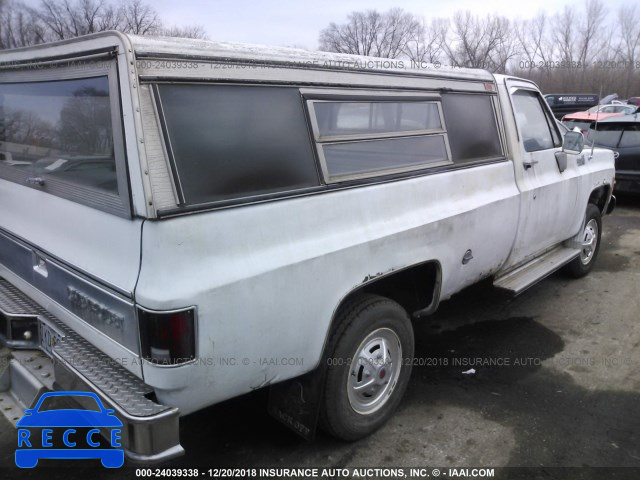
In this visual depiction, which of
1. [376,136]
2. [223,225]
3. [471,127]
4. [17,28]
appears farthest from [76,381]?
[17,28]

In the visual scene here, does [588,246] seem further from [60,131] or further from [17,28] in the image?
[17,28]

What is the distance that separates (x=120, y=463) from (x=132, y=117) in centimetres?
163

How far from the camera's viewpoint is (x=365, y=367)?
9.78 ft

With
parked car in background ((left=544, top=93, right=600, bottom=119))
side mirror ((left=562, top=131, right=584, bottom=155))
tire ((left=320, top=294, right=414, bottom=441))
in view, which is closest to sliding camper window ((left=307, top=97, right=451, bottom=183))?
tire ((left=320, top=294, right=414, bottom=441))

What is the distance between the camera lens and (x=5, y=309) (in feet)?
8.90

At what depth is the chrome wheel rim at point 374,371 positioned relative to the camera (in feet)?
9.68

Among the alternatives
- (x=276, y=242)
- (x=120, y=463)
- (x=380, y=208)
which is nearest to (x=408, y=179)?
(x=380, y=208)

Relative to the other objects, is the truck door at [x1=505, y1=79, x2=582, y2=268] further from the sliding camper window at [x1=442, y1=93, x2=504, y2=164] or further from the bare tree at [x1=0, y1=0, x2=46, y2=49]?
the bare tree at [x1=0, y1=0, x2=46, y2=49]

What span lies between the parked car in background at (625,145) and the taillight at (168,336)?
8.93m

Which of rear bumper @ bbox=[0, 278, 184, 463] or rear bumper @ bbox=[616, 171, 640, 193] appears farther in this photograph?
rear bumper @ bbox=[616, 171, 640, 193]

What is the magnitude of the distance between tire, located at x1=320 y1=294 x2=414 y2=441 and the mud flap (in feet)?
0.21

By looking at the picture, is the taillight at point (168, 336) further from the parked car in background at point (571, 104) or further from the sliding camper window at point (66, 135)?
the parked car in background at point (571, 104)

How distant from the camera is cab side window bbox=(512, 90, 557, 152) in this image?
4.40m

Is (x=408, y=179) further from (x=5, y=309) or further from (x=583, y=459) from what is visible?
(x=5, y=309)
